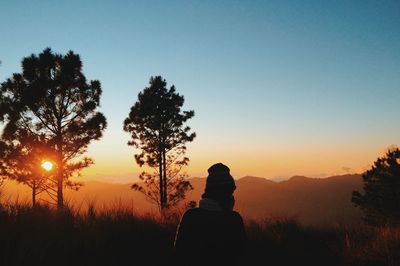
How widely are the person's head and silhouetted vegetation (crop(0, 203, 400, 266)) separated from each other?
13.4ft

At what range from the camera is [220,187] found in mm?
3514

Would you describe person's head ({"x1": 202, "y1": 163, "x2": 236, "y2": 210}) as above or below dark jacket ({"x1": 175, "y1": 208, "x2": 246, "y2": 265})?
above

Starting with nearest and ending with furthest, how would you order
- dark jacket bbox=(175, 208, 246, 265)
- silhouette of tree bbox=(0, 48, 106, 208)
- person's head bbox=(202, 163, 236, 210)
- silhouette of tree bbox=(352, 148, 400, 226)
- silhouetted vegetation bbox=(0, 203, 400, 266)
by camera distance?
1. dark jacket bbox=(175, 208, 246, 265)
2. person's head bbox=(202, 163, 236, 210)
3. silhouetted vegetation bbox=(0, 203, 400, 266)
4. silhouette of tree bbox=(0, 48, 106, 208)
5. silhouette of tree bbox=(352, 148, 400, 226)

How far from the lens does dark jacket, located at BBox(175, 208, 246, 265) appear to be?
134 inches

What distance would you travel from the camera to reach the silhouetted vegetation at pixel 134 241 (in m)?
6.68

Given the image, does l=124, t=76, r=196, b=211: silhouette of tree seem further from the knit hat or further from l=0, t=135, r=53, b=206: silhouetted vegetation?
the knit hat

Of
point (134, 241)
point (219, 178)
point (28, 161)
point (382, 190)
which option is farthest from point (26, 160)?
point (382, 190)

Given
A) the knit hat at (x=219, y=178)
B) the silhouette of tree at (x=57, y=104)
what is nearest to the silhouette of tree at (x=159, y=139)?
the silhouette of tree at (x=57, y=104)

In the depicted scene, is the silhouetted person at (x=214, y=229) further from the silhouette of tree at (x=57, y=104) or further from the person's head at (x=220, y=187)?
the silhouette of tree at (x=57, y=104)

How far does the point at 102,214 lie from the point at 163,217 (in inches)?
88.0

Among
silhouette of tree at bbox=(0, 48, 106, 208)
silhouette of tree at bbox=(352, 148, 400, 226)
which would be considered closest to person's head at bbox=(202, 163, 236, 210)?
silhouette of tree at bbox=(0, 48, 106, 208)

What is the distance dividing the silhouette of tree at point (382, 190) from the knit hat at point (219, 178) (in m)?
36.0

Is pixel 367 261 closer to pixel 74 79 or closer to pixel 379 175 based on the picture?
pixel 74 79

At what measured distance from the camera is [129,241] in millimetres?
8906
